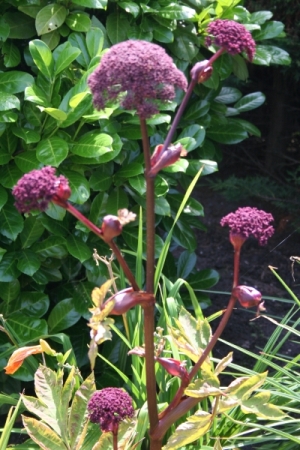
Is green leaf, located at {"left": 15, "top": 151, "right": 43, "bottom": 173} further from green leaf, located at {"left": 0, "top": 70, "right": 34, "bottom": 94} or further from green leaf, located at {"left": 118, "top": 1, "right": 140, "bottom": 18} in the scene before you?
green leaf, located at {"left": 118, "top": 1, "right": 140, "bottom": 18}

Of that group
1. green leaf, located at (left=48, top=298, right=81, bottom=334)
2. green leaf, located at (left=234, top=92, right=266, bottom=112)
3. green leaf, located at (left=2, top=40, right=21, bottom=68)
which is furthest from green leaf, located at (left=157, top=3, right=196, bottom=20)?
green leaf, located at (left=48, top=298, right=81, bottom=334)

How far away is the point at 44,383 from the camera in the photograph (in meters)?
1.63

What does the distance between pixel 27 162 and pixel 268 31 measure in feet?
4.38

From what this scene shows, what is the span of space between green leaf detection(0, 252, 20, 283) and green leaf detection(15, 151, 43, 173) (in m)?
0.32

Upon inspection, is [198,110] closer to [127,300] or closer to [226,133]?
[226,133]

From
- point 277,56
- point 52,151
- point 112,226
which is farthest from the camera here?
point 277,56

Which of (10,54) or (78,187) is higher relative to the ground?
(10,54)

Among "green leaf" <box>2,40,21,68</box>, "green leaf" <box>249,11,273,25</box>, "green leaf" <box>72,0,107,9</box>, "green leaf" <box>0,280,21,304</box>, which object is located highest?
"green leaf" <box>72,0,107,9</box>

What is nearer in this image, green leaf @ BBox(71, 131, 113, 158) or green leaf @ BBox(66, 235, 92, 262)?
green leaf @ BBox(71, 131, 113, 158)

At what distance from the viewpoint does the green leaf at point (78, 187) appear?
223cm

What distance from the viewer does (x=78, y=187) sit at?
7.45 feet

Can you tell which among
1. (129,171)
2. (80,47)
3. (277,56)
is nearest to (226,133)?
(277,56)

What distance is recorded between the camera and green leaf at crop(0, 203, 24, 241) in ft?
7.61

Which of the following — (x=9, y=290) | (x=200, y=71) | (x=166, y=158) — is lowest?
(x=9, y=290)
